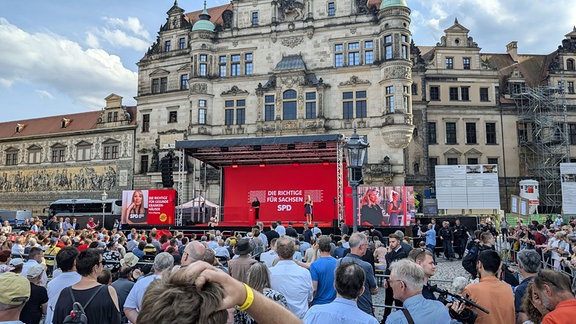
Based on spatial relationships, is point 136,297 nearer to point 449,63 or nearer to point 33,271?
point 33,271

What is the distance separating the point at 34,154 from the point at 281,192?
1272 inches

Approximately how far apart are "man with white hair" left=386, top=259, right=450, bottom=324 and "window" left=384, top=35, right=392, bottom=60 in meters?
30.0

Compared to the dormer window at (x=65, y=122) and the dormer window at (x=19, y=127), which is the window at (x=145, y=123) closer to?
the dormer window at (x=65, y=122)

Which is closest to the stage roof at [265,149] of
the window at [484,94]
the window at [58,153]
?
the window at [484,94]

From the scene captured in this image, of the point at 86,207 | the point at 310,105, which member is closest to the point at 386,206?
the point at 310,105

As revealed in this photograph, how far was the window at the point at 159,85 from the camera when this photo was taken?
1560 inches

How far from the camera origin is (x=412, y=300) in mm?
3541

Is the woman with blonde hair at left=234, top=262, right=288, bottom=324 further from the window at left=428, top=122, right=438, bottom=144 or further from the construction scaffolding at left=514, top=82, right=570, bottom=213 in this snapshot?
the construction scaffolding at left=514, top=82, right=570, bottom=213

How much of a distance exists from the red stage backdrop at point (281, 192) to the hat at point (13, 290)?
23.8 m

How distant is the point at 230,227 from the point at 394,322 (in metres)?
20.7

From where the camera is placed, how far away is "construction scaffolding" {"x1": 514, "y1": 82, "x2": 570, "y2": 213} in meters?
36.1

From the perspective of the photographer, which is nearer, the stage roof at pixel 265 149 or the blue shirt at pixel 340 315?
the blue shirt at pixel 340 315

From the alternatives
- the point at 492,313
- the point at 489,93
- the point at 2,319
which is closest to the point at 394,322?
the point at 492,313

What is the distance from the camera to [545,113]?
124 feet
